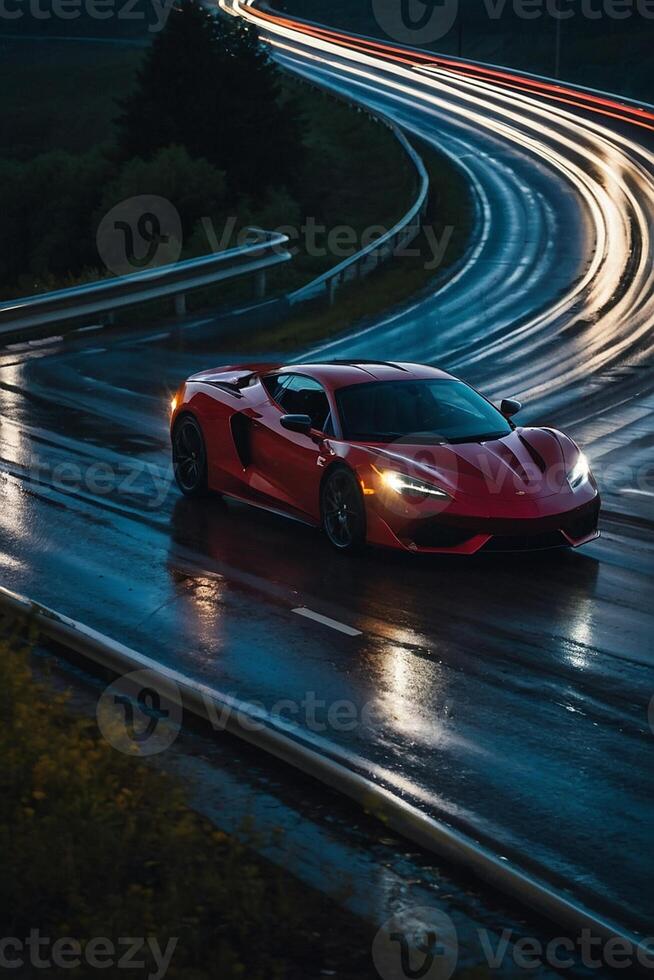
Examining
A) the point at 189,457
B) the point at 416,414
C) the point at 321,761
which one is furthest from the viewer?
the point at 189,457

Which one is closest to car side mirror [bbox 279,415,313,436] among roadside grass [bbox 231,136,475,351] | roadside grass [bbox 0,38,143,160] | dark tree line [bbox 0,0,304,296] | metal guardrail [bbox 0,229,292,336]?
roadside grass [bbox 231,136,475,351]

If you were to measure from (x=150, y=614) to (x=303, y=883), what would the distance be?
14.9 feet

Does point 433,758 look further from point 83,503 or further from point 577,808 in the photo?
point 83,503

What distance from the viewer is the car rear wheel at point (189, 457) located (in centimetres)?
1388

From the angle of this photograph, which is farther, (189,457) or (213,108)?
(213,108)

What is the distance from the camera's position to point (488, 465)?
38.0ft

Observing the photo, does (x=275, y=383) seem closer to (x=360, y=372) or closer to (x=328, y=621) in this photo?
(x=360, y=372)

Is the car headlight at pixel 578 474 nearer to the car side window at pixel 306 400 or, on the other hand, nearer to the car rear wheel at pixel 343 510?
the car rear wheel at pixel 343 510

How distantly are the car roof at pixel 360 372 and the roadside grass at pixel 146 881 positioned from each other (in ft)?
22.0

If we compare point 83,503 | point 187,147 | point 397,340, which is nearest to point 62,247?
point 187,147

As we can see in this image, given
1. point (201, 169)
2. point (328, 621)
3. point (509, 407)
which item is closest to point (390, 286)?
point (201, 169)

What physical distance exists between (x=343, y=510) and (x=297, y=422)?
35.9 inches

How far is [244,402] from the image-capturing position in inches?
528

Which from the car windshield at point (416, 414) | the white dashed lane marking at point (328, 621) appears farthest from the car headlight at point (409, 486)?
the white dashed lane marking at point (328, 621)
